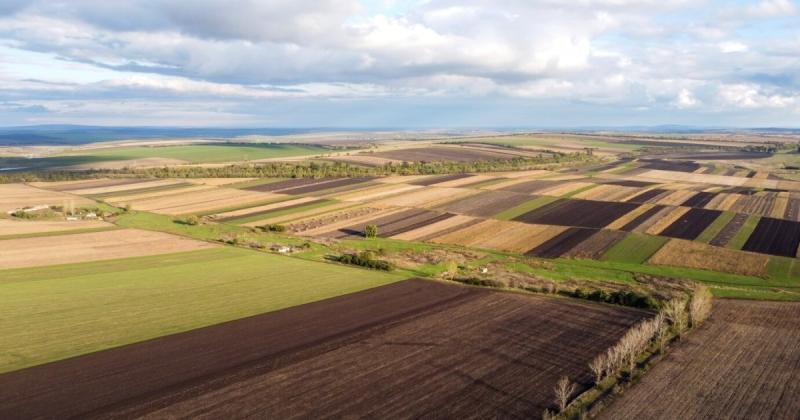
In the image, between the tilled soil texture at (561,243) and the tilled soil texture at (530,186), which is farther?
the tilled soil texture at (530,186)

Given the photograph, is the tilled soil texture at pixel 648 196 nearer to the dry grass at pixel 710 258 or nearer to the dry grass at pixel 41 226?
the dry grass at pixel 710 258

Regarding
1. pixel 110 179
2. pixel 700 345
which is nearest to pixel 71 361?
pixel 700 345

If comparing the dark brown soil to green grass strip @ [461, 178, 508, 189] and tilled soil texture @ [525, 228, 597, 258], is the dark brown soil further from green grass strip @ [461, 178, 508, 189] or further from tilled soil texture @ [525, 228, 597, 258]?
green grass strip @ [461, 178, 508, 189]

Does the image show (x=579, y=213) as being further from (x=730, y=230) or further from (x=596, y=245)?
(x=730, y=230)

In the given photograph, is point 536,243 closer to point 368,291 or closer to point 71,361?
point 368,291

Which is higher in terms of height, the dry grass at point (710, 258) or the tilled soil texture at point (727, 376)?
the dry grass at point (710, 258)

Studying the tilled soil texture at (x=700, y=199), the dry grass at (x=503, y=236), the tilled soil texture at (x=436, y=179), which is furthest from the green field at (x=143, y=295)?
the tilled soil texture at (x=700, y=199)
